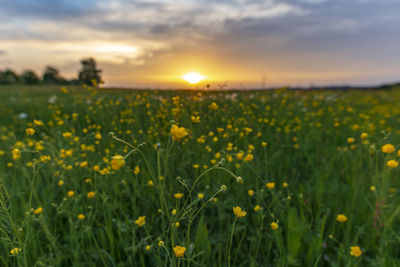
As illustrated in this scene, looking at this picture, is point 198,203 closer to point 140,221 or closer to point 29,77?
point 140,221

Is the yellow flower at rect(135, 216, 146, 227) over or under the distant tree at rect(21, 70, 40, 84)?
under

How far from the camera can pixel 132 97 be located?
3121 millimetres

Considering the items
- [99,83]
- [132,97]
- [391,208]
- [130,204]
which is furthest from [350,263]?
[99,83]

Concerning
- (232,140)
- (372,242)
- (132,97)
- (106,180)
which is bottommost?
(372,242)

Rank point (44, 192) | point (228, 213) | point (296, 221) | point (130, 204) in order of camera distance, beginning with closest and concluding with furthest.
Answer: point (296, 221) < point (228, 213) < point (130, 204) < point (44, 192)

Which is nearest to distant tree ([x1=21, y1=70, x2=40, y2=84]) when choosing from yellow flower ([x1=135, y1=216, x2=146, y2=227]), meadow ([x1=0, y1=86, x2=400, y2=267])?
meadow ([x1=0, y1=86, x2=400, y2=267])

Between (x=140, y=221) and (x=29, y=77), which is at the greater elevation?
(x=29, y=77)

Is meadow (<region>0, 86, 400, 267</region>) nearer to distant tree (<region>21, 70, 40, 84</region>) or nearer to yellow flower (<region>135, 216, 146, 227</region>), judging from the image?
yellow flower (<region>135, 216, 146, 227</region>)

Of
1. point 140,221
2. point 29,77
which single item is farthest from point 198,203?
point 29,77

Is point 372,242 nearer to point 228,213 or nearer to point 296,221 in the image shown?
point 296,221

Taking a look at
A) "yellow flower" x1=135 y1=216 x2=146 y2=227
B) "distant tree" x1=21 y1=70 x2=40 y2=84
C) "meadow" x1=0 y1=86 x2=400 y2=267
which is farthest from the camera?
A: "distant tree" x1=21 y1=70 x2=40 y2=84

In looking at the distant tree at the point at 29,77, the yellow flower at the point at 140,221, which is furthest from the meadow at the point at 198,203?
the distant tree at the point at 29,77

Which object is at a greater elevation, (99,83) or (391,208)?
(99,83)

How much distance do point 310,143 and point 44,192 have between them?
2917 mm
